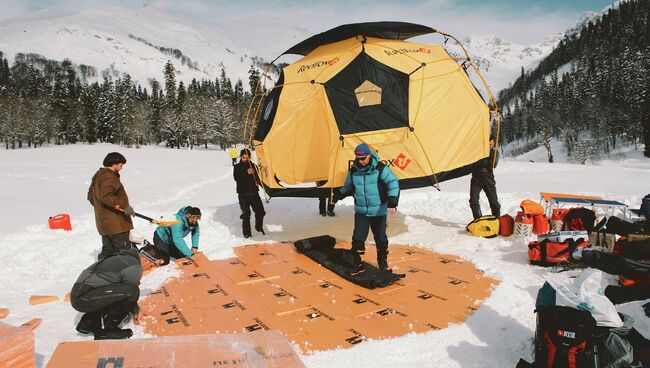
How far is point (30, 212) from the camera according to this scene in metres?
10.3

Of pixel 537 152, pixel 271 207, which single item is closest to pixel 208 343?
pixel 271 207

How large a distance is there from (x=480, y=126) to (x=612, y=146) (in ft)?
225

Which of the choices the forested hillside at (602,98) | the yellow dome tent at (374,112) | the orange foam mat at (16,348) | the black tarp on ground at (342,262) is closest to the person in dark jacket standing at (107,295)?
the orange foam mat at (16,348)

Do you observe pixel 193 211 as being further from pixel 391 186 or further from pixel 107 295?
pixel 391 186

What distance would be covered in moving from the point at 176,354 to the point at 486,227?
20.3ft

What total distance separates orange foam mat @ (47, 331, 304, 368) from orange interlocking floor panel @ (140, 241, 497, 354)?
4.72ft

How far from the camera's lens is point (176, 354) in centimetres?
249

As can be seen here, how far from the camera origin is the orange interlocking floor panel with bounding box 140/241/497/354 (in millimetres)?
4340

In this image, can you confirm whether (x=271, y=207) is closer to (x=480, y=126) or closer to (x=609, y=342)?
(x=480, y=126)

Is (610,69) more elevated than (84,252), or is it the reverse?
(610,69)

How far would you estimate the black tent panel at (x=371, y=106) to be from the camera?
22.3ft

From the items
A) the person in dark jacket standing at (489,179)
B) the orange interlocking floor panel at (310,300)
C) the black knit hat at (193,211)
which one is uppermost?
the person in dark jacket standing at (489,179)

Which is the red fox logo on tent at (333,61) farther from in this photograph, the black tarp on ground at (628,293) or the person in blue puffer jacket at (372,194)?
the black tarp on ground at (628,293)

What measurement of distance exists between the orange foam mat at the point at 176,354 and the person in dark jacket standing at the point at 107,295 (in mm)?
1591
